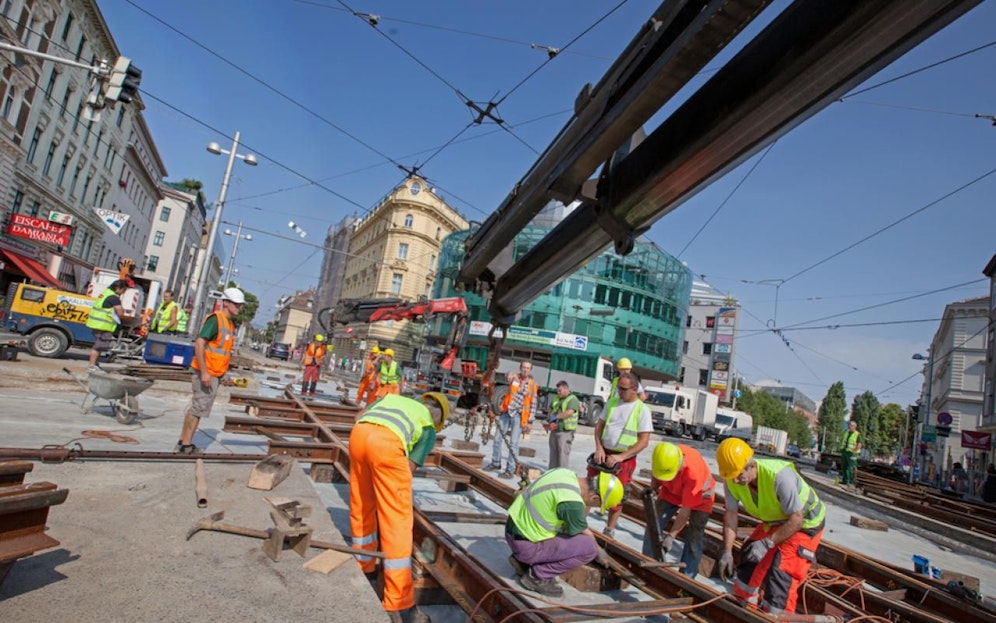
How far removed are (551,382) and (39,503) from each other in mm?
25646

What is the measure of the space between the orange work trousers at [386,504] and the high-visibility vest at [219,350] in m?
2.57

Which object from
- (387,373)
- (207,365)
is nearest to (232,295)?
(207,365)

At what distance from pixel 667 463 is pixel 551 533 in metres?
1.39

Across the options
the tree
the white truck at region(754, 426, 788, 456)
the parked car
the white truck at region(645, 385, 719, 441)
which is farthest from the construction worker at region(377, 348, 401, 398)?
the tree

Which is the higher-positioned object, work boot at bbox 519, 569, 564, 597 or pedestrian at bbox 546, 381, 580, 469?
pedestrian at bbox 546, 381, 580, 469

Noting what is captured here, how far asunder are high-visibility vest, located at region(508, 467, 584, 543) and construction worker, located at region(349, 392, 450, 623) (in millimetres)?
933

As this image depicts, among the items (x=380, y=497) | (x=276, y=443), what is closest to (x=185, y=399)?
(x=276, y=443)

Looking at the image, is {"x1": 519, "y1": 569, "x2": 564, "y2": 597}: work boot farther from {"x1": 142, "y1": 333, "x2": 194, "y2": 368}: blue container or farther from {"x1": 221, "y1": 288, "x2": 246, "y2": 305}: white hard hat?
{"x1": 142, "y1": 333, "x2": 194, "y2": 368}: blue container

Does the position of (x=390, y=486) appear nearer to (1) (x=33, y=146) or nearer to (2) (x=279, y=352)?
(1) (x=33, y=146)

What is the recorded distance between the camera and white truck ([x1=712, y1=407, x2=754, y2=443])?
1255 inches

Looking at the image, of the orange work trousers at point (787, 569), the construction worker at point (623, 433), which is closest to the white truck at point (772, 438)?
the construction worker at point (623, 433)

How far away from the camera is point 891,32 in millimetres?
2227

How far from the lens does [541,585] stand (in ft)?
12.3

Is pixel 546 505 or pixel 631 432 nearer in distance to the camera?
pixel 546 505
